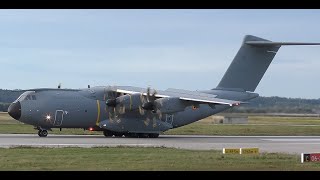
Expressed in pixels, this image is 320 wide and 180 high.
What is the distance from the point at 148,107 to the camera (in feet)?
122

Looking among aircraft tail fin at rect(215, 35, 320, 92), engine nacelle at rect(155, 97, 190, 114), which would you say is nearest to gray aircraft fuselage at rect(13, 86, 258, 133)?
engine nacelle at rect(155, 97, 190, 114)

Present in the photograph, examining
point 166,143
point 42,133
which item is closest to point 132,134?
point 42,133

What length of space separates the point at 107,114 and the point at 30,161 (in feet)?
60.4

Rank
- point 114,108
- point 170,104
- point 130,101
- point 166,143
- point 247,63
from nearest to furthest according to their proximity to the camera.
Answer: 1. point 166,143
2. point 170,104
3. point 130,101
4. point 114,108
5. point 247,63

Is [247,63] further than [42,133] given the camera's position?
Yes

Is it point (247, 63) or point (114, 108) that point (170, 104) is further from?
point (247, 63)

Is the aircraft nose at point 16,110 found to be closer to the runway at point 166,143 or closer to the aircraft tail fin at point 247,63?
the runway at point 166,143

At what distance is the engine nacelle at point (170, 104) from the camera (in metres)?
36.8

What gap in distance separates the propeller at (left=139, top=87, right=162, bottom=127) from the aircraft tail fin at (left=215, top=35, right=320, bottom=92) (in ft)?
21.1

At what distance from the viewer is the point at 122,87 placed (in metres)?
40.2

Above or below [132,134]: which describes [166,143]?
below

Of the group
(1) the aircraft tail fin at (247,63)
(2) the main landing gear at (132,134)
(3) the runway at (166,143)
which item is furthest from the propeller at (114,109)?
(1) the aircraft tail fin at (247,63)

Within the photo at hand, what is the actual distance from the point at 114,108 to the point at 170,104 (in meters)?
3.87

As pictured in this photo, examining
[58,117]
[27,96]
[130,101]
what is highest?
[27,96]
